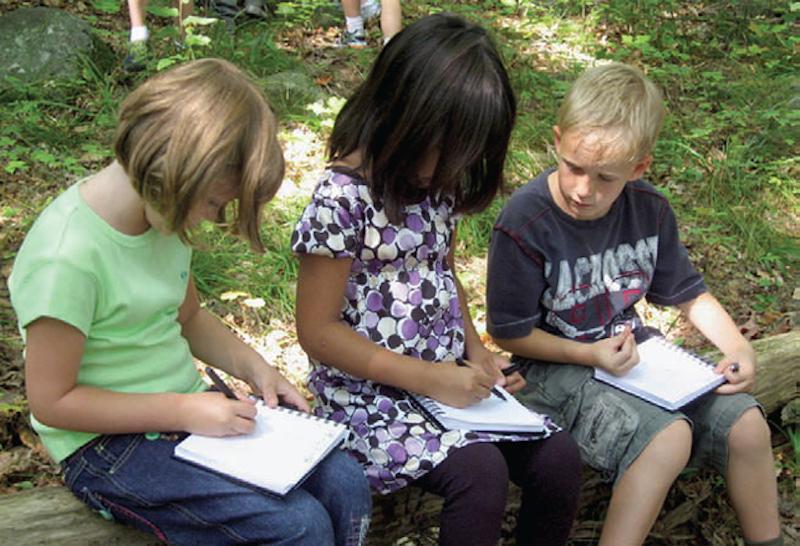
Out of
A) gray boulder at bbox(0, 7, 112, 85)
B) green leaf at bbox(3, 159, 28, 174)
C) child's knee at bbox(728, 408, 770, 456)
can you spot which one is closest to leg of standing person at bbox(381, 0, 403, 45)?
gray boulder at bbox(0, 7, 112, 85)

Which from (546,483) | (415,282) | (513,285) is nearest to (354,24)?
(513,285)

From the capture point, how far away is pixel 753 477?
8.14ft

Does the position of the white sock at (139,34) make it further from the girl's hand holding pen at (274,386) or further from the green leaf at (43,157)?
the girl's hand holding pen at (274,386)

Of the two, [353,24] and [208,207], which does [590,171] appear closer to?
[208,207]

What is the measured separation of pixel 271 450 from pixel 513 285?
842 mm

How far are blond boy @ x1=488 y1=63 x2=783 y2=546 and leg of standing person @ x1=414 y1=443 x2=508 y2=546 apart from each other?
1.42ft

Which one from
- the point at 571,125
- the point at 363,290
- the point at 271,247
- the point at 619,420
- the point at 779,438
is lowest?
the point at 779,438

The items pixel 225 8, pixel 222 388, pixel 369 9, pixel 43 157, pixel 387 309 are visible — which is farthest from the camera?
pixel 369 9

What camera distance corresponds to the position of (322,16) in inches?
222

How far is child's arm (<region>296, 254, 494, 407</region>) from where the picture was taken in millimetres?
2168

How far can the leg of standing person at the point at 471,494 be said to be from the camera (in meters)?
2.07

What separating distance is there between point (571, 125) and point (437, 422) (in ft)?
2.76

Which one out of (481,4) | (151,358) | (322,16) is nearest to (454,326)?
(151,358)

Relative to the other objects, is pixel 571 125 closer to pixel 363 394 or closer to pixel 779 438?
pixel 363 394
